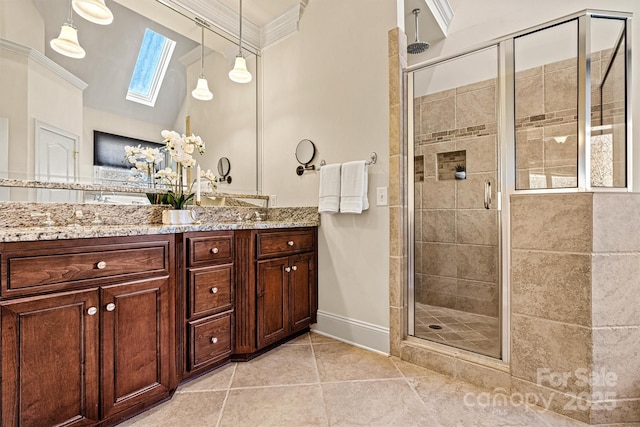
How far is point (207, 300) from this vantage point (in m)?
1.68

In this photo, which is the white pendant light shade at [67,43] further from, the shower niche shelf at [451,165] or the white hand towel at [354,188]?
the shower niche shelf at [451,165]

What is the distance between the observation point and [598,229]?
1.29m

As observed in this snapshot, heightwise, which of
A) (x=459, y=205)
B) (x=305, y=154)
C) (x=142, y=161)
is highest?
(x=305, y=154)

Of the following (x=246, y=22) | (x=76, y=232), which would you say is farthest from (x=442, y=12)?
(x=76, y=232)

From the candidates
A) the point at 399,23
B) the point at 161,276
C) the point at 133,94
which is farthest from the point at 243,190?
the point at 399,23

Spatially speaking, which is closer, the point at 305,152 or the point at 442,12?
the point at 305,152

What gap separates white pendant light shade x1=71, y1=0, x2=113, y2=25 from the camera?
1.64m

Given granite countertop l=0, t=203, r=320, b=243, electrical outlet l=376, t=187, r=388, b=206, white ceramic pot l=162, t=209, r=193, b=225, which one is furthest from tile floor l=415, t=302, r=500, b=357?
white ceramic pot l=162, t=209, r=193, b=225

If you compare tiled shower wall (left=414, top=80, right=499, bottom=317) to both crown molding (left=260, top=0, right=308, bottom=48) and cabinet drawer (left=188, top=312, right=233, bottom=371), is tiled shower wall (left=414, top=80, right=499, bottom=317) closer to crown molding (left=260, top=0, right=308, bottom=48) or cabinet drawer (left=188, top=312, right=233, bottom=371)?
crown molding (left=260, top=0, right=308, bottom=48)

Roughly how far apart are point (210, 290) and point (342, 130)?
57.8 inches

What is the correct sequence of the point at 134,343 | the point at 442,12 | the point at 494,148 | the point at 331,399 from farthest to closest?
1. the point at 442,12
2. the point at 494,148
3. the point at 331,399
4. the point at 134,343

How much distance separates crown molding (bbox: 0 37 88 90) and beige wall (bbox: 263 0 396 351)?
1412 mm

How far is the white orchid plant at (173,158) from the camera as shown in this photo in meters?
1.86

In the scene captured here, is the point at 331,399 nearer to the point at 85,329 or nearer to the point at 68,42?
the point at 85,329
